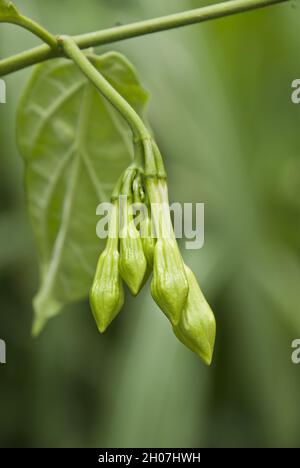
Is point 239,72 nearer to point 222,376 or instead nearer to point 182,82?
point 182,82

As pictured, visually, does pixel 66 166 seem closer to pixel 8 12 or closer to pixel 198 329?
pixel 8 12

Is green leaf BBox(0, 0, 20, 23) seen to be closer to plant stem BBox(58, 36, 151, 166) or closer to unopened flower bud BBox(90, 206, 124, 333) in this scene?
plant stem BBox(58, 36, 151, 166)

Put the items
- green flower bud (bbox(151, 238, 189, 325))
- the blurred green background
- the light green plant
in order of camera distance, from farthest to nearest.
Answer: the blurred green background < the light green plant < green flower bud (bbox(151, 238, 189, 325))

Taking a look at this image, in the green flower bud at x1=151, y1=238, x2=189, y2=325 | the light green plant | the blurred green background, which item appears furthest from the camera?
the blurred green background

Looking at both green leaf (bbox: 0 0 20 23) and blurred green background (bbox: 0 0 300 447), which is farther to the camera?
blurred green background (bbox: 0 0 300 447)

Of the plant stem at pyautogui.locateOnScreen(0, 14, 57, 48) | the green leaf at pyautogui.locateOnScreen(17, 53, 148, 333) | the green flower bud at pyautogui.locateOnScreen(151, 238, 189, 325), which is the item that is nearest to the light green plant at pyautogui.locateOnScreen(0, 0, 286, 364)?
the green leaf at pyautogui.locateOnScreen(17, 53, 148, 333)

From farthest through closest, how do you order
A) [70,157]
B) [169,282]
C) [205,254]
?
[205,254], [70,157], [169,282]

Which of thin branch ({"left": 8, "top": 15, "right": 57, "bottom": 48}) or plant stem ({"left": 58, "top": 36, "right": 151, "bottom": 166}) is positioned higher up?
thin branch ({"left": 8, "top": 15, "right": 57, "bottom": 48})

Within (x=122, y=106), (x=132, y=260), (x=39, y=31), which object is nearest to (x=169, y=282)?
(x=132, y=260)
